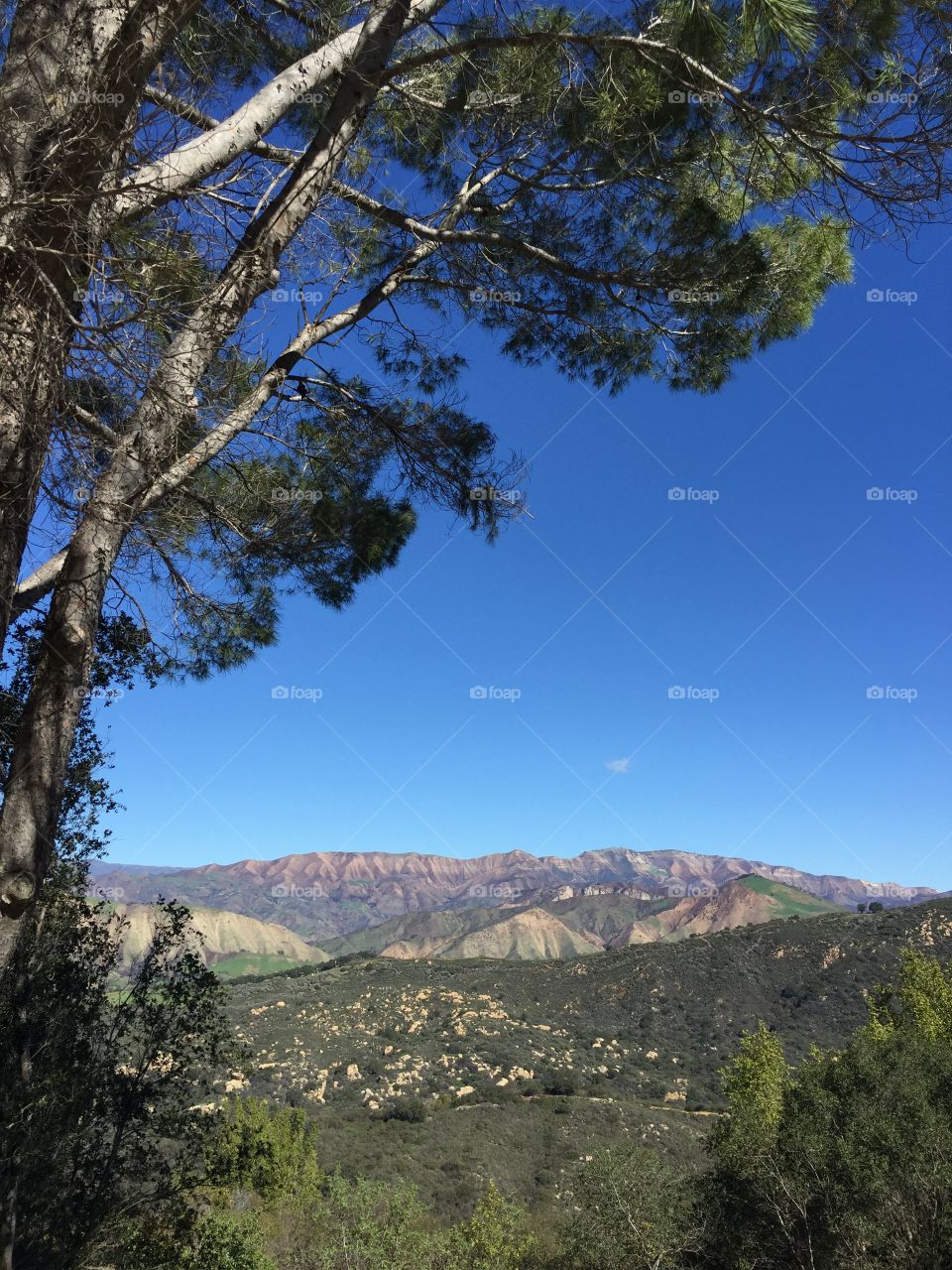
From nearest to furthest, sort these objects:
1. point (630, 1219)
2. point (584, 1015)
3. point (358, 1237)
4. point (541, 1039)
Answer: point (358, 1237), point (630, 1219), point (541, 1039), point (584, 1015)

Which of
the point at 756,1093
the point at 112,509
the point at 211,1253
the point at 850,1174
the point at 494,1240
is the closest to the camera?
the point at 112,509

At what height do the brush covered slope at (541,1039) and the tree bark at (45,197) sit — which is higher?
the tree bark at (45,197)

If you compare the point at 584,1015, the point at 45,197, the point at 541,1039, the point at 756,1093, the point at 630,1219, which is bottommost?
the point at 541,1039

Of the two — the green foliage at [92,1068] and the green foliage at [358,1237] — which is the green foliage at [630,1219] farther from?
the green foliage at [92,1068]

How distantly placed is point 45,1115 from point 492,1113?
1157 inches

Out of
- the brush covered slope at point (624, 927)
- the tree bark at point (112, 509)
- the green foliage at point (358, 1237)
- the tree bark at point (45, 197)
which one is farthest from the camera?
the brush covered slope at point (624, 927)

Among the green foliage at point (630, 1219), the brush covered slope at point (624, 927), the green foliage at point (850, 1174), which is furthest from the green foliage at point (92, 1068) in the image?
the brush covered slope at point (624, 927)

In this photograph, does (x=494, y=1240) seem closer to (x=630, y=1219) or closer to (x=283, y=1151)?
(x=630, y=1219)

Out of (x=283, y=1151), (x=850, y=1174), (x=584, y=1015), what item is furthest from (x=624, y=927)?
(x=850, y=1174)

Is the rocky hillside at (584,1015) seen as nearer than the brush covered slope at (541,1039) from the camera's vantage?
No

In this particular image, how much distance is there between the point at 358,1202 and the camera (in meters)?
14.5

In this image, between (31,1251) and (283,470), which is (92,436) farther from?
(31,1251)

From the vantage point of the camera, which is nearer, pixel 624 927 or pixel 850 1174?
pixel 850 1174

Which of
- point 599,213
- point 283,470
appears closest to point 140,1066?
point 283,470
